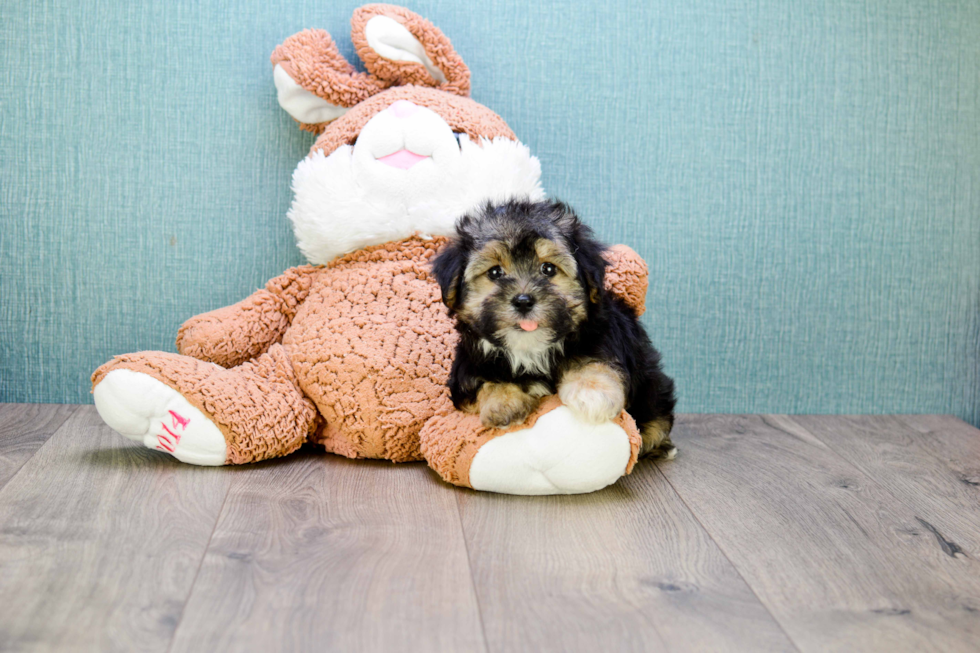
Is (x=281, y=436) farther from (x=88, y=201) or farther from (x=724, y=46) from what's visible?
(x=724, y=46)

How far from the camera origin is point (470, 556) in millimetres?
1747

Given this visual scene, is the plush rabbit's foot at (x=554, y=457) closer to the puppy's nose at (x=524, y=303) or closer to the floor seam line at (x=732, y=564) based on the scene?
the floor seam line at (x=732, y=564)

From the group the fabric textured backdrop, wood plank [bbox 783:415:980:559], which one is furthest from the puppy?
the fabric textured backdrop

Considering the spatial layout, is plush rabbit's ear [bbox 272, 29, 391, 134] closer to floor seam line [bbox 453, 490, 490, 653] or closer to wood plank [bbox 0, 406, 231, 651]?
wood plank [bbox 0, 406, 231, 651]

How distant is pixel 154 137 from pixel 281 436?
118 centimetres

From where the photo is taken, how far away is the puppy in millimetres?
1866

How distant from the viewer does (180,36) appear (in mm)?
2777

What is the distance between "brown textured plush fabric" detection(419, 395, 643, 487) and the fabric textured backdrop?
0.97 meters

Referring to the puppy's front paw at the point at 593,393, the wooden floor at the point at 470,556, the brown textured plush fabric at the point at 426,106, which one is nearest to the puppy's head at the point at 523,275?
the puppy's front paw at the point at 593,393

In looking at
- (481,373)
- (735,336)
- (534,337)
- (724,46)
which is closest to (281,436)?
(481,373)

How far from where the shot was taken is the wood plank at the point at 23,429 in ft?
Result: 7.48

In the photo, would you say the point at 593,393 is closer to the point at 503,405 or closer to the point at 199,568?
the point at 503,405

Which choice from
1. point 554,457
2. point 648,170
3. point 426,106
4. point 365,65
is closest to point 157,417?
point 554,457

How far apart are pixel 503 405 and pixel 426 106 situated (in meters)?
0.99
